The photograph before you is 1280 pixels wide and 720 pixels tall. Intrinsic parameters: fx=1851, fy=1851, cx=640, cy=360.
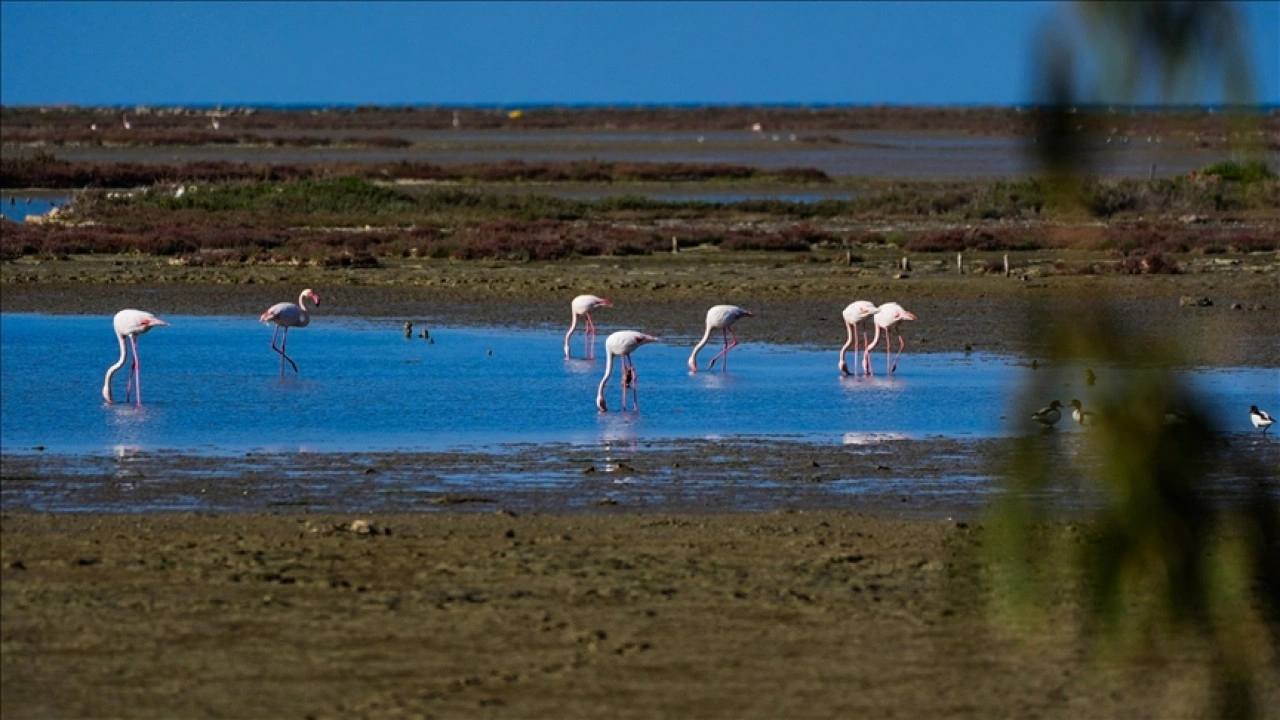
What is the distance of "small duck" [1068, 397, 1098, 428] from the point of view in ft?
7.20

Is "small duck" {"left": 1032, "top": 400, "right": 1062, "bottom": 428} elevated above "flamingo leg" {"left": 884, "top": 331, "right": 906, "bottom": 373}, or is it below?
above

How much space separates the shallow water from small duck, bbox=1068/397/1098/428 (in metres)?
8.64

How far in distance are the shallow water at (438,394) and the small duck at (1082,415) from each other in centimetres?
864

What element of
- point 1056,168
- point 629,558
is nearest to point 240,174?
point 629,558

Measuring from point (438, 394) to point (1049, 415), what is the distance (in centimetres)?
1369

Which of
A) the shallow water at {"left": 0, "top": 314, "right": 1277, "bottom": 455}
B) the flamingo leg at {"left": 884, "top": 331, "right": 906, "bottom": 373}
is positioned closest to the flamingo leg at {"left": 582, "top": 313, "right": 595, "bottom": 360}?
the shallow water at {"left": 0, "top": 314, "right": 1277, "bottom": 455}

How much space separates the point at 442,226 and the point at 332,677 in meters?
29.3

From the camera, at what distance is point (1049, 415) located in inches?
98.2

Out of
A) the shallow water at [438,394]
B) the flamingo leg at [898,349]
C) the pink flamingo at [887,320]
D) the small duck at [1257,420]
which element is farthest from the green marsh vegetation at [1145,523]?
the flamingo leg at [898,349]

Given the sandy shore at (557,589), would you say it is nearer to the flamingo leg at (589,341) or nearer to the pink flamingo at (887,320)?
the pink flamingo at (887,320)

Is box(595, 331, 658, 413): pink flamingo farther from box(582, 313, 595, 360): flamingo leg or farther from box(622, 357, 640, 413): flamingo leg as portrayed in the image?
box(582, 313, 595, 360): flamingo leg

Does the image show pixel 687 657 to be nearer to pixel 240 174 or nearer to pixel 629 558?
pixel 629 558

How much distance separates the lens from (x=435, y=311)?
23531mm

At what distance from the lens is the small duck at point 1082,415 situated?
2195 mm
